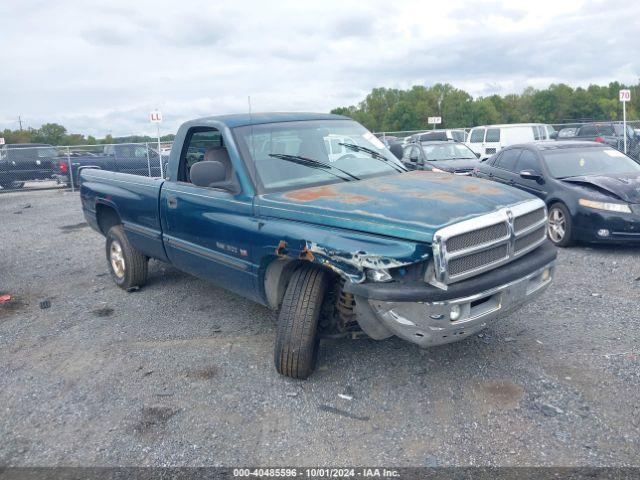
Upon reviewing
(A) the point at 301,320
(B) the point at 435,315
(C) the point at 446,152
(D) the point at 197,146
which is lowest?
(A) the point at 301,320

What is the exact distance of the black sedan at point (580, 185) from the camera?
24.3 ft

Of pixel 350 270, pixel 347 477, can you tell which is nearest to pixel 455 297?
pixel 350 270

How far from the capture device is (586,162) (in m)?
8.62

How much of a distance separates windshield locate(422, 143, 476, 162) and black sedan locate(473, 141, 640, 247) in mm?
5000

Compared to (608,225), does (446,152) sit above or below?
above

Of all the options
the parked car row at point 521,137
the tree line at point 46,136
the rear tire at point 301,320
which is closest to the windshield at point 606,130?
→ the parked car row at point 521,137

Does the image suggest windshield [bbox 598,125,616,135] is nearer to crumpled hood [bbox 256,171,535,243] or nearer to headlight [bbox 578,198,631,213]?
headlight [bbox 578,198,631,213]

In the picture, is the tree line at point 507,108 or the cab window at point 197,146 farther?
the tree line at point 507,108

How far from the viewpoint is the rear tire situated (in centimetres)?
398

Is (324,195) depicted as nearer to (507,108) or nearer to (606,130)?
(606,130)

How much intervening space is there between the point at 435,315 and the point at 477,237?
1.82 ft

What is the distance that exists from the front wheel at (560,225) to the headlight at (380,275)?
531 centimetres

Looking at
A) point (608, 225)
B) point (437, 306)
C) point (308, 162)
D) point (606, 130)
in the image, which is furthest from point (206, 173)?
point (606, 130)

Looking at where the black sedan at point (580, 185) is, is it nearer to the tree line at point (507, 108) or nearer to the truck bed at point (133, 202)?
the truck bed at point (133, 202)
